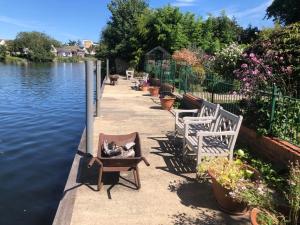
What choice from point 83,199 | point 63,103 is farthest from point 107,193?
point 63,103

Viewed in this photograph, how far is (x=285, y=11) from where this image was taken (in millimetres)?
32094

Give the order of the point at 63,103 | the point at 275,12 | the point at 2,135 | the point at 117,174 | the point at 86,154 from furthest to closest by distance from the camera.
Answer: the point at 275,12
the point at 63,103
the point at 2,135
the point at 86,154
the point at 117,174

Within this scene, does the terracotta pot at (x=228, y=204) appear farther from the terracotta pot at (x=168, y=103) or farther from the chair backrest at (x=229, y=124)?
the terracotta pot at (x=168, y=103)

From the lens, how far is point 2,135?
41.6ft

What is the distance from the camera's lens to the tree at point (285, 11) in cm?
2972

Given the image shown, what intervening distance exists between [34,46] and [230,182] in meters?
124

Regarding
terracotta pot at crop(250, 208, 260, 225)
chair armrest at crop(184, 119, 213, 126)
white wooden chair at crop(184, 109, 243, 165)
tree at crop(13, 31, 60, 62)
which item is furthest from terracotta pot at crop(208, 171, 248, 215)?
tree at crop(13, 31, 60, 62)

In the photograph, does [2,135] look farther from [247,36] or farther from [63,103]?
[247,36]

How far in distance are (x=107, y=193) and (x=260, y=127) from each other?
3544 millimetres

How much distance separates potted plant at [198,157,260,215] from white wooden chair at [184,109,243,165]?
836mm

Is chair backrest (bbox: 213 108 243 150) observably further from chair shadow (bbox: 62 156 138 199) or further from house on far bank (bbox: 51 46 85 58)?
Result: house on far bank (bbox: 51 46 85 58)

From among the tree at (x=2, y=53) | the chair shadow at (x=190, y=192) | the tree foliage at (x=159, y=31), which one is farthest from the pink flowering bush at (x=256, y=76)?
the tree at (x=2, y=53)

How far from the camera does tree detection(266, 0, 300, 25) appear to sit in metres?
29.7

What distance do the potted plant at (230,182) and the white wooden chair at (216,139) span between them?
836mm
